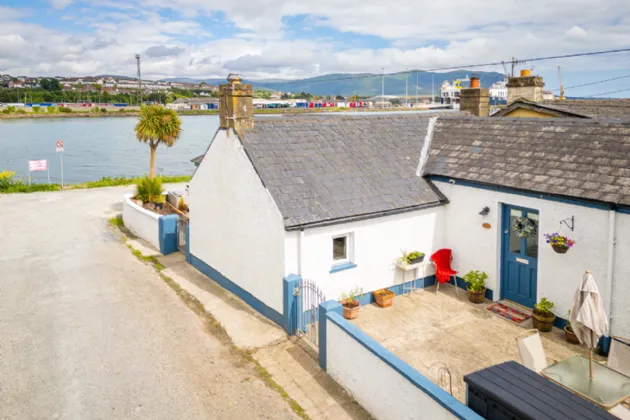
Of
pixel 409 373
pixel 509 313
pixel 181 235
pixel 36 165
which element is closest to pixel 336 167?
pixel 509 313

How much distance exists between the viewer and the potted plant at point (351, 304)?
1125 cm

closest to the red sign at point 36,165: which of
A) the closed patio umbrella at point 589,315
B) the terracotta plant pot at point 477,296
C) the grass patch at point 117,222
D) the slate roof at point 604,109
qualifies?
the grass patch at point 117,222

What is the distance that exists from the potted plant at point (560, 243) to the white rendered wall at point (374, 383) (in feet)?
16.0

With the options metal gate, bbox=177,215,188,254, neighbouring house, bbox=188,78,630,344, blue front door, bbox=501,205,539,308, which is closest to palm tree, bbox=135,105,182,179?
metal gate, bbox=177,215,188,254

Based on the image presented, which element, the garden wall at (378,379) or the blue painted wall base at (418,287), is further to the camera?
the blue painted wall base at (418,287)

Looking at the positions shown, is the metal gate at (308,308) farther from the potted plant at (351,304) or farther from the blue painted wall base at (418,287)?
the blue painted wall base at (418,287)

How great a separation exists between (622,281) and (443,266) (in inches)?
171

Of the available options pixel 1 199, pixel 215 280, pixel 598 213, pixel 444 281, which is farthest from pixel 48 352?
pixel 1 199

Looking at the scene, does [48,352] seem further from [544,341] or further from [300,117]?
[544,341]

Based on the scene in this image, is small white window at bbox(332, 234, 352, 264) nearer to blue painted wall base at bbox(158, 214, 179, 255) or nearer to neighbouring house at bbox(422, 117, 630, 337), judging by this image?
neighbouring house at bbox(422, 117, 630, 337)

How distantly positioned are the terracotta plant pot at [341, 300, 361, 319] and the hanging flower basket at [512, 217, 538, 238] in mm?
4003

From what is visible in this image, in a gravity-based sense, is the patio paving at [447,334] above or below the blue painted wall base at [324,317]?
below

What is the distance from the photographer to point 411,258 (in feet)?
41.2

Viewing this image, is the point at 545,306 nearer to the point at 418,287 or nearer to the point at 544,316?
the point at 544,316
